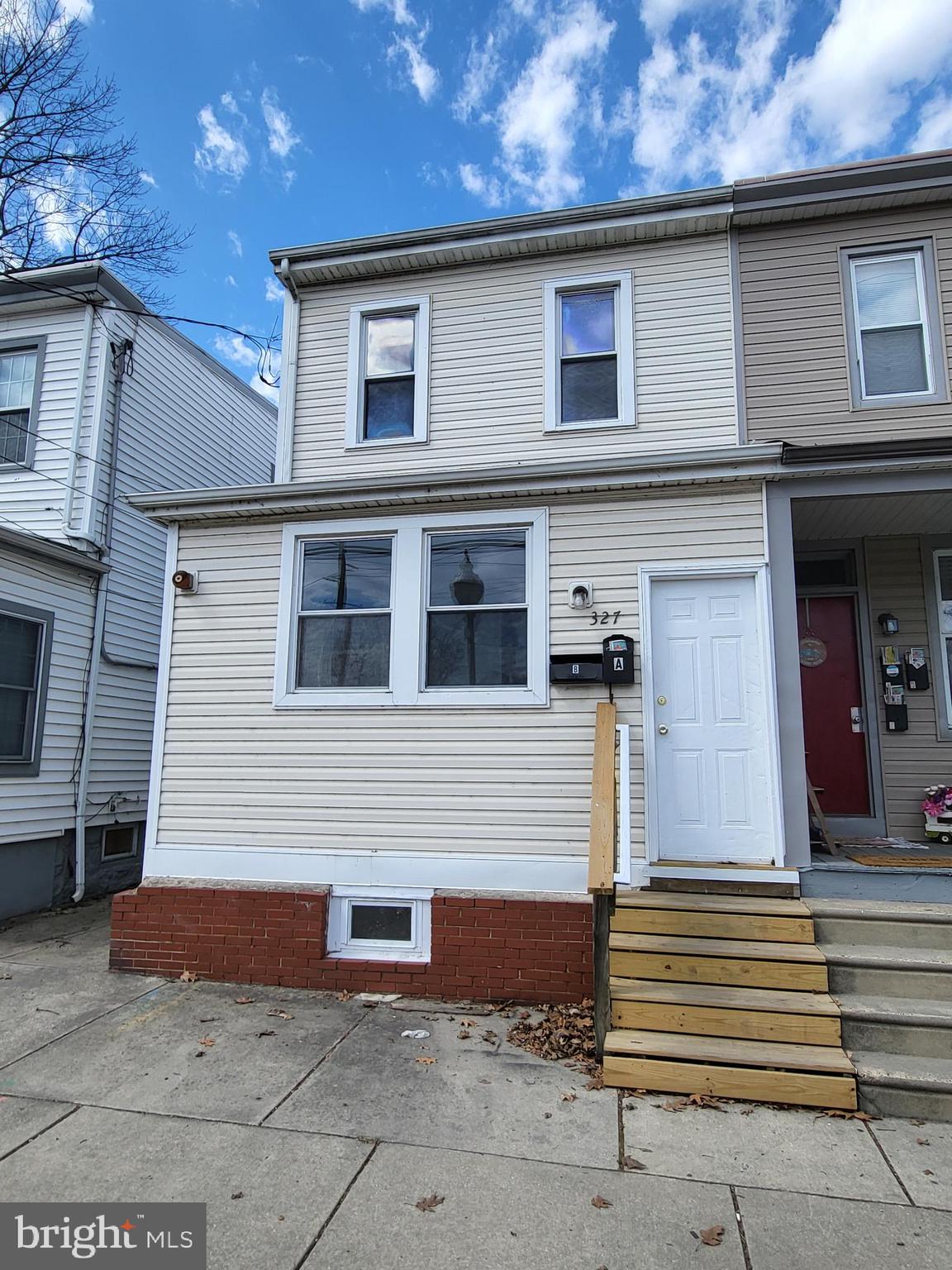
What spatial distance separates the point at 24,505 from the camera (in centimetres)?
817

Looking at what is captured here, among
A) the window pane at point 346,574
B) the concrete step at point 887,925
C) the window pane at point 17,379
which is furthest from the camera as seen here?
the window pane at point 17,379

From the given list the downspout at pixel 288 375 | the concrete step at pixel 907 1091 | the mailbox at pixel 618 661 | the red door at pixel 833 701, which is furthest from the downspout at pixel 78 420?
the concrete step at pixel 907 1091

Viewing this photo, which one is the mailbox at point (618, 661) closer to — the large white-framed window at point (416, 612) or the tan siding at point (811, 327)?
the large white-framed window at point (416, 612)

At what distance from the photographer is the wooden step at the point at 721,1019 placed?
12.0 ft

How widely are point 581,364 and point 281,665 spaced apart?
3.61 meters

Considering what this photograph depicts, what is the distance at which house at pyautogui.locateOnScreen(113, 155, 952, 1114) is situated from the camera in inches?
196

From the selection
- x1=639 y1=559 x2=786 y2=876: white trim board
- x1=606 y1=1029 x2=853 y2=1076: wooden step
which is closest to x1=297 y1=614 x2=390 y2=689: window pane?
x1=639 y1=559 x2=786 y2=876: white trim board

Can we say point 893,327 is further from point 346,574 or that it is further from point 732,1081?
point 732,1081

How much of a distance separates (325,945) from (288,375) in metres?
4.94

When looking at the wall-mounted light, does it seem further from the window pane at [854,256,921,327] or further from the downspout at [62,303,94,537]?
the downspout at [62,303,94,537]

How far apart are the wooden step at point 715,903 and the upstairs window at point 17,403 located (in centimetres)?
807

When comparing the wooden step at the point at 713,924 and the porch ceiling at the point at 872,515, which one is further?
the porch ceiling at the point at 872,515

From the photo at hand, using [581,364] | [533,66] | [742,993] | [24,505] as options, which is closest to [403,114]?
[533,66]

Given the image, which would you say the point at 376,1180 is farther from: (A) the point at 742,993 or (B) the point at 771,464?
(B) the point at 771,464
